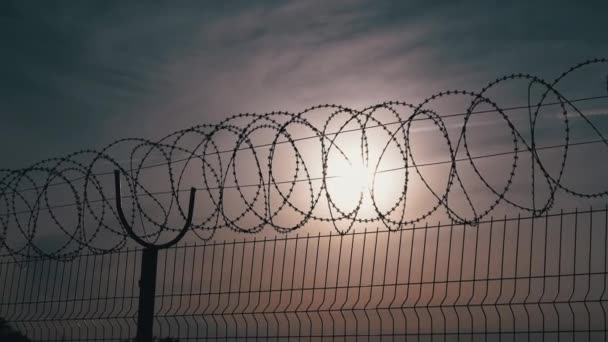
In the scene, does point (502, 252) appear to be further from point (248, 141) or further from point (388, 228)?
point (248, 141)

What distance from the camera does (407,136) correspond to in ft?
35.3

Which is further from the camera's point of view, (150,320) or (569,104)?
(150,320)

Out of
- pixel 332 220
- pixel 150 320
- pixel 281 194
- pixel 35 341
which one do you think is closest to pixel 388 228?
pixel 332 220

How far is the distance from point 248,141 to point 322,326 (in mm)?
2815

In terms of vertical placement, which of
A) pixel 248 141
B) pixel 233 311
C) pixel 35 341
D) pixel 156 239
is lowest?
pixel 35 341

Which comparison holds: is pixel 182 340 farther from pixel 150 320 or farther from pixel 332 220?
pixel 332 220

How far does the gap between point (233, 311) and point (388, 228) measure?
7.19ft

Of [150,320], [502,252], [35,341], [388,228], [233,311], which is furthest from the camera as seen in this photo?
[35,341]

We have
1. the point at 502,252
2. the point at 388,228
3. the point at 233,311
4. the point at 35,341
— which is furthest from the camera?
the point at 35,341

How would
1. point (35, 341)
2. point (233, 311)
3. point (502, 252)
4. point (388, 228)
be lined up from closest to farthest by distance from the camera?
point (502, 252)
point (388, 228)
point (233, 311)
point (35, 341)

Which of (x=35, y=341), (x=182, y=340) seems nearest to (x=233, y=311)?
(x=182, y=340)

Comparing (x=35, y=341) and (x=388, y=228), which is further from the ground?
(x=388, y=228)

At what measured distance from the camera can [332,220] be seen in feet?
35.6

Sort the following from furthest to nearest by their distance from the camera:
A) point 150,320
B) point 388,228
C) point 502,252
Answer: point 150,320
point 388,228
point 502,252
